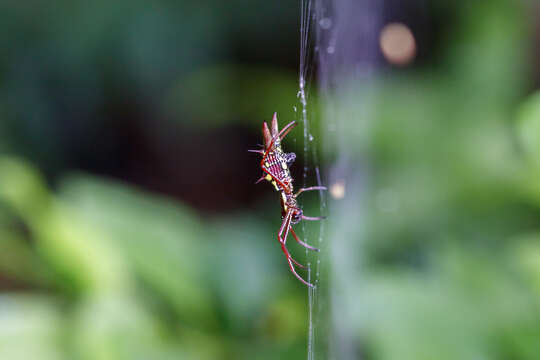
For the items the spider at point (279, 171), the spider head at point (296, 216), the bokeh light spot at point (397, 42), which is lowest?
the spider head at point (296, 216)

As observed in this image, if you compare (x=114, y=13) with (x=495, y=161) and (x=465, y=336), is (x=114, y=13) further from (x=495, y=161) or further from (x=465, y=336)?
(x=465, y=336)

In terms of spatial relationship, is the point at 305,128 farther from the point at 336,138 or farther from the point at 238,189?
the point at 238,189

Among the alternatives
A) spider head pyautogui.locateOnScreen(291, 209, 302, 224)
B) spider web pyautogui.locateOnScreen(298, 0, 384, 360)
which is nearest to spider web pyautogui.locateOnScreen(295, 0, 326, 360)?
spider web pyautogui.locateOnScreen(298, 0, 384, 360)

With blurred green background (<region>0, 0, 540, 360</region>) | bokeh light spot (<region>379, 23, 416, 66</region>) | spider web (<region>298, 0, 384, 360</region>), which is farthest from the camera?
bokeh light spot (<region>379, 23, 416, 66</region>)

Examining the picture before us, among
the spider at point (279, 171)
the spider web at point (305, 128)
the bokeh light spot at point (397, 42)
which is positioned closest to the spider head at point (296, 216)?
the spider at point (279, 171)

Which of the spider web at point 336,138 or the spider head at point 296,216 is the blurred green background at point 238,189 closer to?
the spider web at point 336,138

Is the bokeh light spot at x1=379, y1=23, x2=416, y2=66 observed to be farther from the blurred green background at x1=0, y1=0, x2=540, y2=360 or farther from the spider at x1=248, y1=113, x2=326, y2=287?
the spider at x1=248, y1=113, x2=326, y2=287

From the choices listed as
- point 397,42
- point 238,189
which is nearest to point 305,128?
point 397,42

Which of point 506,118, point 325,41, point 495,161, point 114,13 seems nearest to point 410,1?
point 506,118

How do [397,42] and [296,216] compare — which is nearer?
[296,216]
